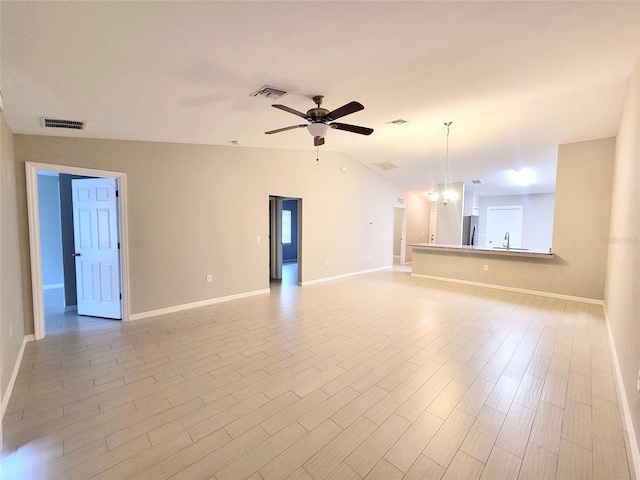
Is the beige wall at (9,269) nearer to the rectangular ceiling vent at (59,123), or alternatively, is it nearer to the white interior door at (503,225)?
the rectangular ceiling vent at (59,123)

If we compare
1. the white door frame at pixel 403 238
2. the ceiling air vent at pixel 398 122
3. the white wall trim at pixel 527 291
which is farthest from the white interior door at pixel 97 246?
the white door frame at pixel 403 238

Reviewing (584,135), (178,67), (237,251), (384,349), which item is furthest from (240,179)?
(584,135)

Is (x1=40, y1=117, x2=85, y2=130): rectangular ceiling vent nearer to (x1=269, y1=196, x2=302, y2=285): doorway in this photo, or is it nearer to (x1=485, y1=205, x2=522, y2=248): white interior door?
(x1=269, y1=196, x2=302, y2=285): doorway

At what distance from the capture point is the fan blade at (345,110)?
2438 mm

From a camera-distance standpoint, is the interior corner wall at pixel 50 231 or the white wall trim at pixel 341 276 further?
the white wall trim at pixel 341 276

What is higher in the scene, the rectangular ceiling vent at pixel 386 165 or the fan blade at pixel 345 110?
the rectangular ceiling vent at pixel 386 165

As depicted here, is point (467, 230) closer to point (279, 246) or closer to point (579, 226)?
point (579, 226)

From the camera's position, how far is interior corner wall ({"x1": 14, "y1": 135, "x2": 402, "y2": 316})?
12.3 feet

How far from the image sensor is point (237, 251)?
5.07 m

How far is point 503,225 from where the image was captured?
32.9 feet

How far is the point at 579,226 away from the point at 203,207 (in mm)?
6614

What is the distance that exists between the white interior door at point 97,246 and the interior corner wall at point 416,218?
8.49 m

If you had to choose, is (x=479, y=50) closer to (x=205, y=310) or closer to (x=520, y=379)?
(x=520, y=379)

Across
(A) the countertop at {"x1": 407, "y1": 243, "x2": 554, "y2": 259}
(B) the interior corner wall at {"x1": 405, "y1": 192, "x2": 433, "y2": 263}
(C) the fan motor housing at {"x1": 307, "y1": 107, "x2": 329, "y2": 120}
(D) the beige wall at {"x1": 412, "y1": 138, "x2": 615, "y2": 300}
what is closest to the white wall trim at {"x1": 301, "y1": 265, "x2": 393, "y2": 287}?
(A) the countertop at {"x1": 407, "y1": 243, "x2": 554, "y2": 259}
